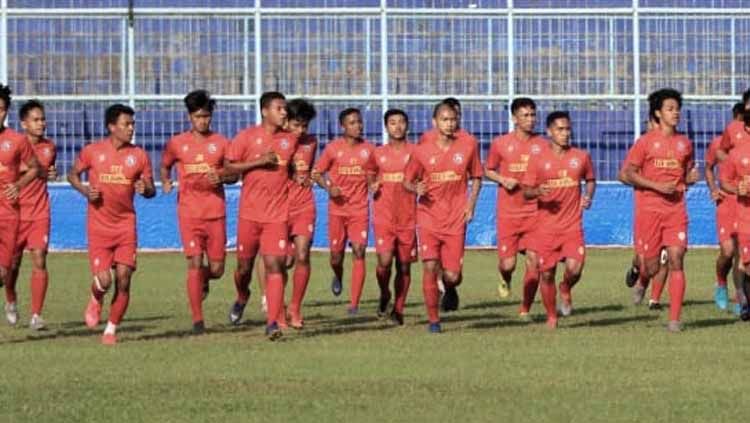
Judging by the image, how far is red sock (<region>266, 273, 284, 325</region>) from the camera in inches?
711

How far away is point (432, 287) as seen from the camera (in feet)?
62.5

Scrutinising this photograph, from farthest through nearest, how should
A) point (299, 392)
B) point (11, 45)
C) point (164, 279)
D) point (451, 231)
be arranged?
point (11, 45) < point (164, 279) < point (451, 231) < point (299, 392)

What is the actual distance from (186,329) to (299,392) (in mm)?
6179

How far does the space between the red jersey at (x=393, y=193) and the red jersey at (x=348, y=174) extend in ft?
2.23

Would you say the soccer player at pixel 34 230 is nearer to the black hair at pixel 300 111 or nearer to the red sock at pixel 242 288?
the red sock at pixel 242 288

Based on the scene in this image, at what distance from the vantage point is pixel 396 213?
21.4m

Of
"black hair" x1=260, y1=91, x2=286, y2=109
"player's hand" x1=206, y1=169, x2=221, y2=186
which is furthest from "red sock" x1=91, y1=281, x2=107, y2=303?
"black hair" x1=260, y1=91, x2=286, y2=109

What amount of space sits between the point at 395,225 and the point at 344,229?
2057mm

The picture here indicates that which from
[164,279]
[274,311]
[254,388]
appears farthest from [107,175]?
[164,279]

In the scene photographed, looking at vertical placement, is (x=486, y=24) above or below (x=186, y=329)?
above

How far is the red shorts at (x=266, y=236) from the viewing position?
60.2 feet

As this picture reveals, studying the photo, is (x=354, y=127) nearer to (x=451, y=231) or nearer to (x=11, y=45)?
(x=451, y=231)

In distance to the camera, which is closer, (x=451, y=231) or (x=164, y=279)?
(x=451, y=231)

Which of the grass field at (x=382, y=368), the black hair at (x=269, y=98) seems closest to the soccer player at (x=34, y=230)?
the grass field at (x=382, y=368)
